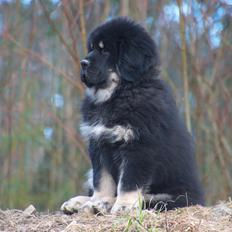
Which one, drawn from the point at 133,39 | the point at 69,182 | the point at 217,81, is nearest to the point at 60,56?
the point at 69,182

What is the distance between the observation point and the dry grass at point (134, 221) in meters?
3.89

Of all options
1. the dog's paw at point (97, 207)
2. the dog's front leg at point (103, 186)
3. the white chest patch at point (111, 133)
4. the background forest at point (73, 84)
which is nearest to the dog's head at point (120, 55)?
the white chest patch at point (111, 133)

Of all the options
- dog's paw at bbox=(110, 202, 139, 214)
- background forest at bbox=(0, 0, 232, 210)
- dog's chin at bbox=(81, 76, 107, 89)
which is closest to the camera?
dog's paw at bbox=(110, 202, 139, 214)

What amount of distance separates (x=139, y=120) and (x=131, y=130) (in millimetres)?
110

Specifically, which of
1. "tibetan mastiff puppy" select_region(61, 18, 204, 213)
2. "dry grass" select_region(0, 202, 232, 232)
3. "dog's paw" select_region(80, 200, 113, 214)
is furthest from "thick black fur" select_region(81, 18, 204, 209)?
"dry grass" select_region(0, 202, 232, 232)

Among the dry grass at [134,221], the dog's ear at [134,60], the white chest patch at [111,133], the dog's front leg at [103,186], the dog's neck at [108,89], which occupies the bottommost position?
the dry grass at [134,221]

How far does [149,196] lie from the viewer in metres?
5.02

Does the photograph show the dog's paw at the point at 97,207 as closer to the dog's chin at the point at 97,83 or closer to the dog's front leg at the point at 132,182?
the dog's front leg at the point at 132,182

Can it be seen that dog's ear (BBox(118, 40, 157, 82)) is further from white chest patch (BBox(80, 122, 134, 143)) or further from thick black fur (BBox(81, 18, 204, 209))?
white chest patch (BBox(80, 122, 134, 143))

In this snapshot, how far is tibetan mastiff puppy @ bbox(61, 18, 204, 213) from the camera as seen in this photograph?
16.0 feet

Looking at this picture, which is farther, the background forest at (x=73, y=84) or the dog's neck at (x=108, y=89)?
the background forest at (x=73, y=84)

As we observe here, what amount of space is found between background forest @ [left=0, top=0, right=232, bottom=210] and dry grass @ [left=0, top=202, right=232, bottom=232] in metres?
3.01

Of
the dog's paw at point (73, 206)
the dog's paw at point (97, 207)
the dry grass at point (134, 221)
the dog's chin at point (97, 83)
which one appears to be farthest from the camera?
the dog's chin at point (97, 83)

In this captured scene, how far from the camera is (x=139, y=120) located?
495 centimetres
